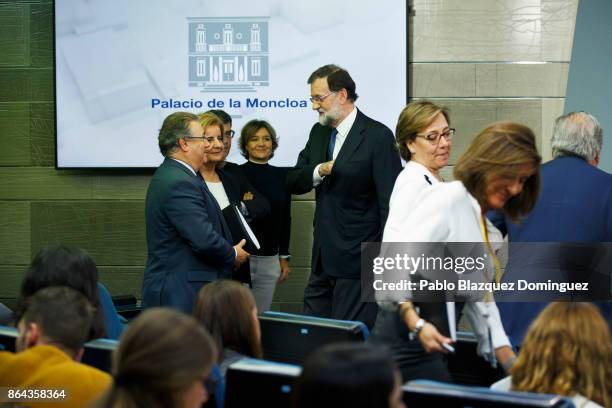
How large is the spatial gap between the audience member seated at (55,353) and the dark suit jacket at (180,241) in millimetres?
1801

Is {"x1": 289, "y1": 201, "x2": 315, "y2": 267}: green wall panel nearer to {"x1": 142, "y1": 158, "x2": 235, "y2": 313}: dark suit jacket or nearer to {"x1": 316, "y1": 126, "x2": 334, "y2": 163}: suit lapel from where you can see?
{"x1": 316, "y1": 126, "x2": 334, "y2": 163}: suit lapel

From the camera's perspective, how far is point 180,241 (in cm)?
432

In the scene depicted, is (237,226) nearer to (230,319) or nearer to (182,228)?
(182,228)

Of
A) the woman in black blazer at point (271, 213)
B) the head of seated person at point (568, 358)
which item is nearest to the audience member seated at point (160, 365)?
the head of seated person at point (568, 358)

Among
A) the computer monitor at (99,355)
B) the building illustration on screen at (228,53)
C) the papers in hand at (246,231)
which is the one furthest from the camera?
the building illustration on screen at (228,53)

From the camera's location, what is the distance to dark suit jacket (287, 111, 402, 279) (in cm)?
449

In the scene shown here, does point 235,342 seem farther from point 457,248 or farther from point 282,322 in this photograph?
point 457,248

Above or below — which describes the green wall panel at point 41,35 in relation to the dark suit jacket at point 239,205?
above

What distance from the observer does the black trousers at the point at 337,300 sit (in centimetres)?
441

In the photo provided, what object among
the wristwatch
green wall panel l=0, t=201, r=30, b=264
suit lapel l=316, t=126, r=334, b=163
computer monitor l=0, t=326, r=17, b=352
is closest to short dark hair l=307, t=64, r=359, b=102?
suit lapel l=316, t=126, r=334, b=163

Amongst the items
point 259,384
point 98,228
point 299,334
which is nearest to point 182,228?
point 299,334

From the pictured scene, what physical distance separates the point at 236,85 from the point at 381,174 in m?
1.94

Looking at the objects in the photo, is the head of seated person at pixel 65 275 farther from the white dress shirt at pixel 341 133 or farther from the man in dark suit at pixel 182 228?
the white dress shirt at pixel 341 133

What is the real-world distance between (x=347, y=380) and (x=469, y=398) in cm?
48
